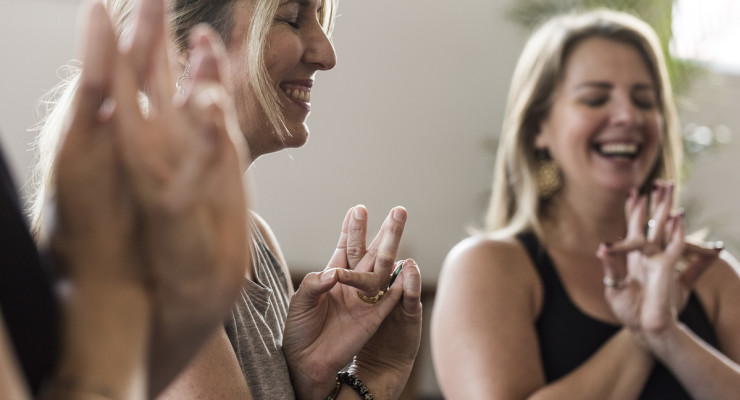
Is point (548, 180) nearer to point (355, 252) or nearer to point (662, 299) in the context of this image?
point (662, 299)

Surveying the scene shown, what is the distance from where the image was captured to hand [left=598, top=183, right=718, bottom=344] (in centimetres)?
168

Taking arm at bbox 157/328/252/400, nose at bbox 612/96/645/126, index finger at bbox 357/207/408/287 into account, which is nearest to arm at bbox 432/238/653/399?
nose at bbox 612/96/645/126

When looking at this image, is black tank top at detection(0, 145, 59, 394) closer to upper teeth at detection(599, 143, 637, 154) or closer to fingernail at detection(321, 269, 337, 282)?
fingernail at detection(321, 269, 337, 282)

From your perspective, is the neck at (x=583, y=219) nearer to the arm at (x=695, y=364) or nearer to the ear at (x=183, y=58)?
the arm at (x=695, y=364)

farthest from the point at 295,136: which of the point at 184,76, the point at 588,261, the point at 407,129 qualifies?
the point at 407,129

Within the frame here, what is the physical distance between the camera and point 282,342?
1.16 m

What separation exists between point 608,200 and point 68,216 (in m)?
1.70

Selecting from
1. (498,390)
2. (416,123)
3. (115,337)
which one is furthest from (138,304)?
(416,123)

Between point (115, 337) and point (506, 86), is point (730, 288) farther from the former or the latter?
point (506, 86)

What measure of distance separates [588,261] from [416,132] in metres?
→ 2.17

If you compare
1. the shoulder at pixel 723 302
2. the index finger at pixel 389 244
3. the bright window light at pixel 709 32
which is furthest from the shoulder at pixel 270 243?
the bright window light at pixel 709 32

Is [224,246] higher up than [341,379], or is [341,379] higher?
[224,246]

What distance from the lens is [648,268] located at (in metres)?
1.72

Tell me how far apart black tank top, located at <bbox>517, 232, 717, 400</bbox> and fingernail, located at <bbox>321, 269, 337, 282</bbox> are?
2.78 feet
